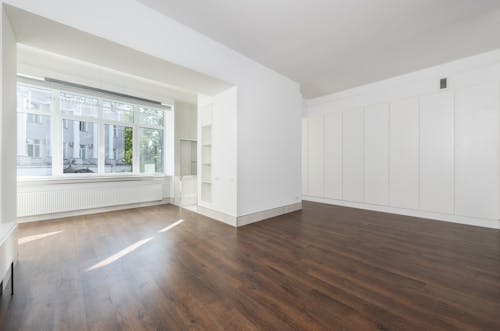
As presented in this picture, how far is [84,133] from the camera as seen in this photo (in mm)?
4930

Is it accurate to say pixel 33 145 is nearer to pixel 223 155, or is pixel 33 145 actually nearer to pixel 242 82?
pixel 223 155

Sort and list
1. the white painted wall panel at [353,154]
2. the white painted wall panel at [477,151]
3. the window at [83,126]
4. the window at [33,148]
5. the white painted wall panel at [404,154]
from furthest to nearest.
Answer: the white painted wall panel at [353,154]
the window at [83,126]
the white painted wall panel at [404,154]
the window at [33,148]
the white painted wall panel at [477,151]

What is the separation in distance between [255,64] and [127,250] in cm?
401

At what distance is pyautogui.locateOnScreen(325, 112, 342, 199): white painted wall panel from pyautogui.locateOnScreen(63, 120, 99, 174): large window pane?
6.33 metres

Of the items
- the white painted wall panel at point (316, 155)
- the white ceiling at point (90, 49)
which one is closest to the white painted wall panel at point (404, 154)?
the white painted wall panel at point (316, 155)

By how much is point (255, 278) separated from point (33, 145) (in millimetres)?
5417

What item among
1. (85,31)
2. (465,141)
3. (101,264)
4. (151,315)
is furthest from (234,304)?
(465,141)

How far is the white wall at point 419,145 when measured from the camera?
3791mm

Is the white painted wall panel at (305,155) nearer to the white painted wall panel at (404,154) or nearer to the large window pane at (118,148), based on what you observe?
the white painted wall panel at (404,154)

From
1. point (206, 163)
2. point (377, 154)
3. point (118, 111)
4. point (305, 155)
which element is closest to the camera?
point (206, 163)

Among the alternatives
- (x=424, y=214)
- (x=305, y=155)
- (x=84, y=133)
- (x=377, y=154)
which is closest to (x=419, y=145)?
(x=377, y=154)

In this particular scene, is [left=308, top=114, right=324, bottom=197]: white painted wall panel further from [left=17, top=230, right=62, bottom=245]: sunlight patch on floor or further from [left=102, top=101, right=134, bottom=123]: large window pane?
[left=17, top=230, right=62, bottom=245]: sunlight patch on floor

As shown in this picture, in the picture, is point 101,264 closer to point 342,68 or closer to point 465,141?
point 342,68

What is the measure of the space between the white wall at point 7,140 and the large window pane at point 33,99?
280 cm
